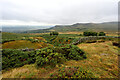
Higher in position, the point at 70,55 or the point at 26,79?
the point at 70,55

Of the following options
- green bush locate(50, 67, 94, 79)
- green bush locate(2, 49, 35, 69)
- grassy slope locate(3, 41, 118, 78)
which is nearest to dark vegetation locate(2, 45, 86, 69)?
green bush locate(2, 49, 35, 69)

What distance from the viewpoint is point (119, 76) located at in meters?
4.57

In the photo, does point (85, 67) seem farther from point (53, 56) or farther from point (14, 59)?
point (14, 59)

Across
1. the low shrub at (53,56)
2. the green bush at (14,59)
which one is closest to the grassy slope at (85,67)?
the low shrub at (53,56)

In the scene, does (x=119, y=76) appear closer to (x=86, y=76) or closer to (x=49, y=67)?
(x=86, y=76)

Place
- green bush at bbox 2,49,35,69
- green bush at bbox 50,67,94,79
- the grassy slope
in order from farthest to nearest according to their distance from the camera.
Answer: green bush at bbox 2,49,35,69
the grassy slope
green bush at bbox 50,67,94,79

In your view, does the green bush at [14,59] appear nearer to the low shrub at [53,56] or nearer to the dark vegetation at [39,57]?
the dark vegetation at [39,57]

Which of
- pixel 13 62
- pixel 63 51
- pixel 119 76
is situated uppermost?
pixel 63 51

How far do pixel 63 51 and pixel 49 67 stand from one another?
324 cm

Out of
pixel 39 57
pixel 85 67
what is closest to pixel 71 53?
pixel 85 67

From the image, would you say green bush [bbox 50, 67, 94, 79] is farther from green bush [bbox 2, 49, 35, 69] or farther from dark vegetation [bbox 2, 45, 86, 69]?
green bush [bbox 2, 49, 35, 69]

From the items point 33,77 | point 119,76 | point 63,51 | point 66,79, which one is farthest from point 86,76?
point 63,51

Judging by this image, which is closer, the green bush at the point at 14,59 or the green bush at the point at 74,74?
the green bush at the point at 74,74

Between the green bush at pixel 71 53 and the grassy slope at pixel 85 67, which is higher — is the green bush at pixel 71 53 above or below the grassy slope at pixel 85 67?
above
